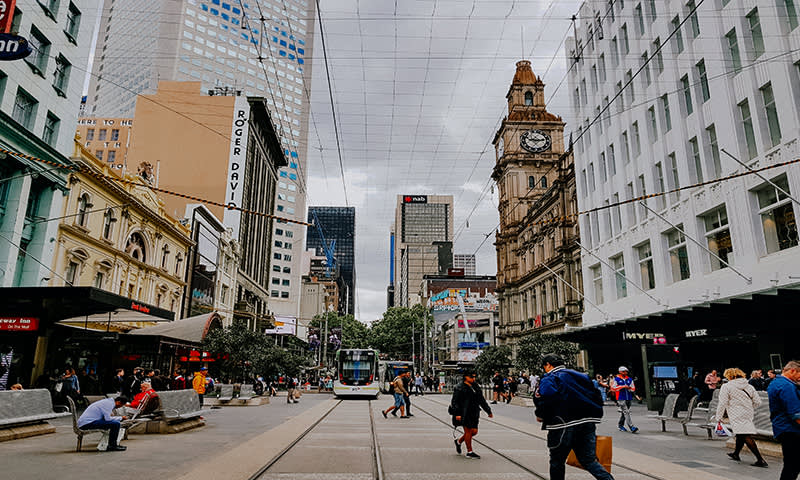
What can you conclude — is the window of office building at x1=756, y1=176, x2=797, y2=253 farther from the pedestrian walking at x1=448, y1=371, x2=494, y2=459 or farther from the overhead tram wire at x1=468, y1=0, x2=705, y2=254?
the pedestrian walking at x1=448, y1=371, x2=494, y2=459

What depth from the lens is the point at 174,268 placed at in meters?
41.0

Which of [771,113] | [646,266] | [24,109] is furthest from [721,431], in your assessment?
[24,109]

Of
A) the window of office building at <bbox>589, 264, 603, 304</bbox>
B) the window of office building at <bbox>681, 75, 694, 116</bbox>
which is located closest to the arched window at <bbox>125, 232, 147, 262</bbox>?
the window of office building at <bbox>589, 264, 603, 304</bbox>

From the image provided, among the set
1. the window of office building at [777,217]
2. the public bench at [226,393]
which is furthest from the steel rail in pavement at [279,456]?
the window of office building at [777,217]

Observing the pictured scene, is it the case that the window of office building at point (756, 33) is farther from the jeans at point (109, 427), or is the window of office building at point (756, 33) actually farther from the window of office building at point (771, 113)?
the jeans at point (109, 427)

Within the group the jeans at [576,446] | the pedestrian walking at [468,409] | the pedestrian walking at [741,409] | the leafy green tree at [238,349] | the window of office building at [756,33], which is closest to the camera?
the jeans at [576,446]

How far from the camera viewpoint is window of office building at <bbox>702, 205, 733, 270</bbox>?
2261 cm

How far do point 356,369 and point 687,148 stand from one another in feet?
81.0

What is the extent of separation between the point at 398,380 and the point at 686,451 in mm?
10398

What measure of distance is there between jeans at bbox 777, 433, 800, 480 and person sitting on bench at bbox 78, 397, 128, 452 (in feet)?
34.3

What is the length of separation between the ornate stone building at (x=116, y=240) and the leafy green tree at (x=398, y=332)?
197 ft

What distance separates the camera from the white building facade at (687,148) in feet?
64.4

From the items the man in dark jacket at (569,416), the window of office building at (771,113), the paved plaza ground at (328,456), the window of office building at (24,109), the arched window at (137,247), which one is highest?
the window of office building at (24,109)

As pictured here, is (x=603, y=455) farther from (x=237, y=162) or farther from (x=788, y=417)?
(x=237, y=162)
